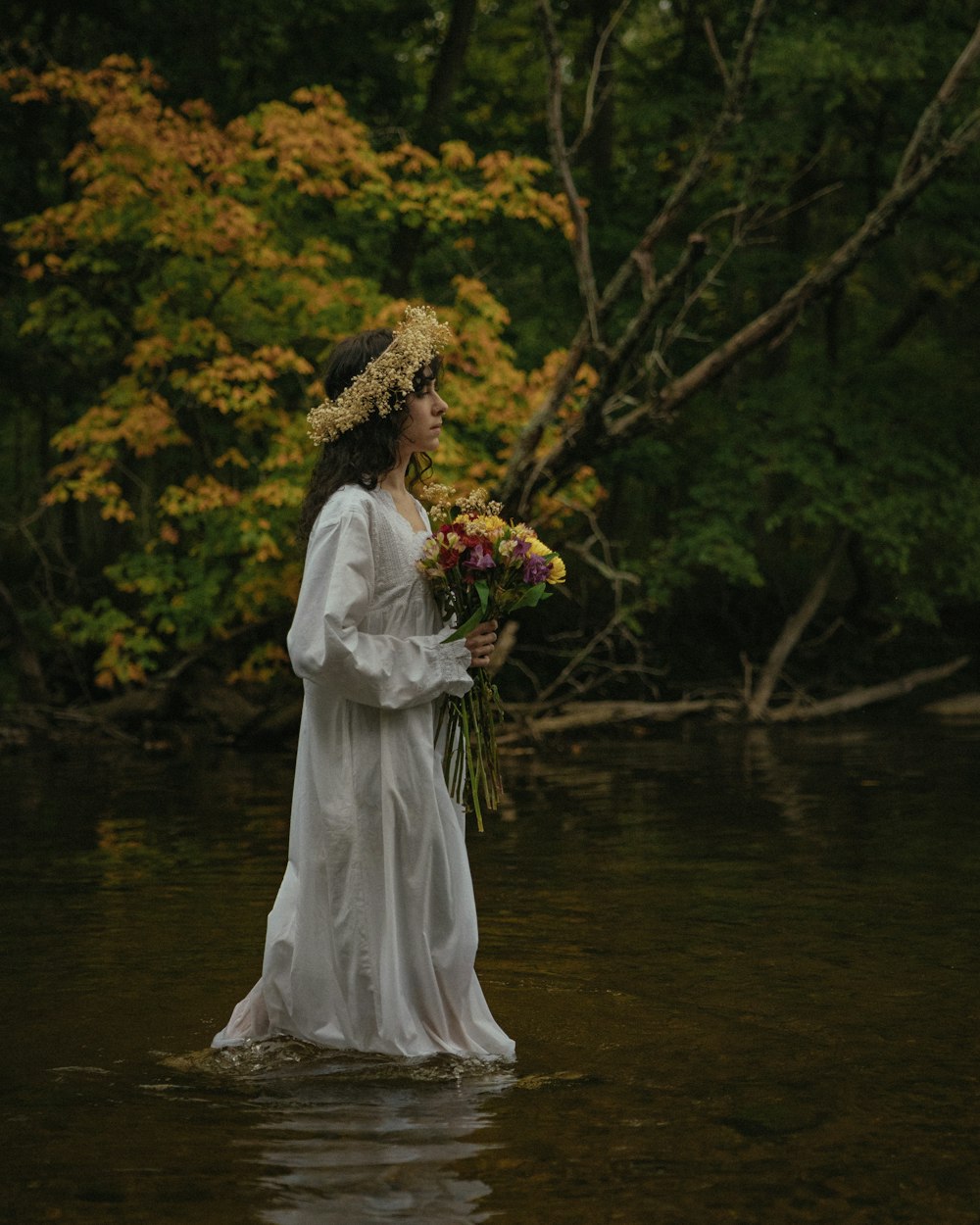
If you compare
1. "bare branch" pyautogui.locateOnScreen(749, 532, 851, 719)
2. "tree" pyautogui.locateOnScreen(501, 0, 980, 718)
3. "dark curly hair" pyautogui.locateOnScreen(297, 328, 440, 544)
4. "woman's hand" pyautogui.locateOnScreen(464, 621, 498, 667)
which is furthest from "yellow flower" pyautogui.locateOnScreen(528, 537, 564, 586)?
"bare branch" pyautogui.locateOnScreen(749, 532, 851, 719)

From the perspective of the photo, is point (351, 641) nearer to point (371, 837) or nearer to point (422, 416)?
point (371, 837)

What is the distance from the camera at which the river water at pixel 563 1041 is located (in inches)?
177

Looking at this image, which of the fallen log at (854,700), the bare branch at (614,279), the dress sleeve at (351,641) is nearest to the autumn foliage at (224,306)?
the bare branch at (614,279)

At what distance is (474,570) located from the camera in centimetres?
575

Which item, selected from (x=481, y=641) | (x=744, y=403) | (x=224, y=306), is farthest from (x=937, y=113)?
(x=481, y=641)

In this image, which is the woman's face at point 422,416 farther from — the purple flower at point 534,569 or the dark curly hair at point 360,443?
the purple flower at point 534,569

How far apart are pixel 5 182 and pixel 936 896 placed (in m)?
14.4

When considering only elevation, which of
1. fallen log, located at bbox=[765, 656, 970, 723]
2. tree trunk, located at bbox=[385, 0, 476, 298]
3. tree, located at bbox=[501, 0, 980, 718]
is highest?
tree trunk, located at bbox=[385, 0, 476, 298]

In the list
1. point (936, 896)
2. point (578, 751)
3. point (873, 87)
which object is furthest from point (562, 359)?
point (936, 896)

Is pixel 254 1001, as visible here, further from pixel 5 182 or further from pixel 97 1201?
pixel 5 182

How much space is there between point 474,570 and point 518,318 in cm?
1594

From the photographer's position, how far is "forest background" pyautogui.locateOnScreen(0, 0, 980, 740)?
53.4ft

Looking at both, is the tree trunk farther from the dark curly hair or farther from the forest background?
the dark curly hair

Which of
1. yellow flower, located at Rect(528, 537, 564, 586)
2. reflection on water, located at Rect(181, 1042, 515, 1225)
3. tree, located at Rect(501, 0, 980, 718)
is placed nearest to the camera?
reflection on water, located at Rect(181, 1042, 515, 1225)
